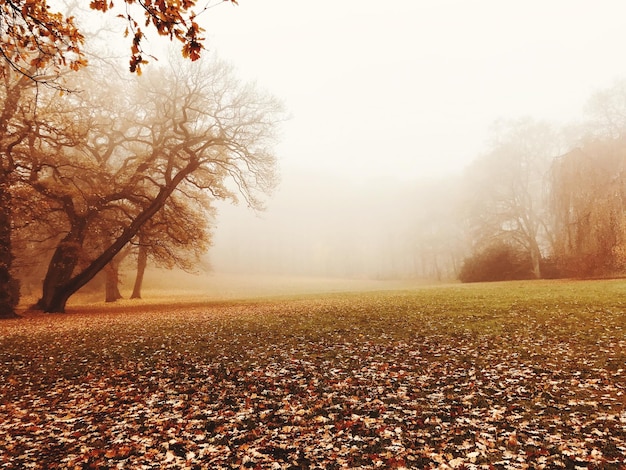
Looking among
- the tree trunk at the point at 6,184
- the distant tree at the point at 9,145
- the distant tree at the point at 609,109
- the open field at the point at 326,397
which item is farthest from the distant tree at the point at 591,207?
the tree trunk at the point at 6,184

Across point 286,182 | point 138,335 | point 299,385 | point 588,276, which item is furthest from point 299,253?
point 299,385

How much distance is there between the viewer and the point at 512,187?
42062 millimetres

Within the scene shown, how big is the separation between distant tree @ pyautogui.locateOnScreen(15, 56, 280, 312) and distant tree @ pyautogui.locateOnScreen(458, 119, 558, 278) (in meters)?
28.6

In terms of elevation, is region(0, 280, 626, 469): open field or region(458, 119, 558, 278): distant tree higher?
region(458, 119, 558, 278): distant tree

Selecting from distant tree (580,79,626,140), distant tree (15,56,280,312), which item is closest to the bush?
distant tree (580,79,626,140)

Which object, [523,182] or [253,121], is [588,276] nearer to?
[523,182]

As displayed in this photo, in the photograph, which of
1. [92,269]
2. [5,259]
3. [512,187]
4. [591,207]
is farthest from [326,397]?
[512,187]

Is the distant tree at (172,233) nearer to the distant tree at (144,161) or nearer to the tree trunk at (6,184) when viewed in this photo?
the distant tree at (144,161)

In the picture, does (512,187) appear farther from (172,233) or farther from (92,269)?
(92,269)

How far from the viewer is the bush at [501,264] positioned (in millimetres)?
40000

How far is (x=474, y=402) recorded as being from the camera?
6406 millimetres

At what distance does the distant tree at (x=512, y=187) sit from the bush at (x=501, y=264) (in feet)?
2.50

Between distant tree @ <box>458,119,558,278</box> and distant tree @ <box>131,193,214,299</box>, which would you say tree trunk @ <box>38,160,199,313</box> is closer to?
distant tree @ <box>131,193,214,299</box>

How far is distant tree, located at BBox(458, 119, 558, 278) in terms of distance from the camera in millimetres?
41312
